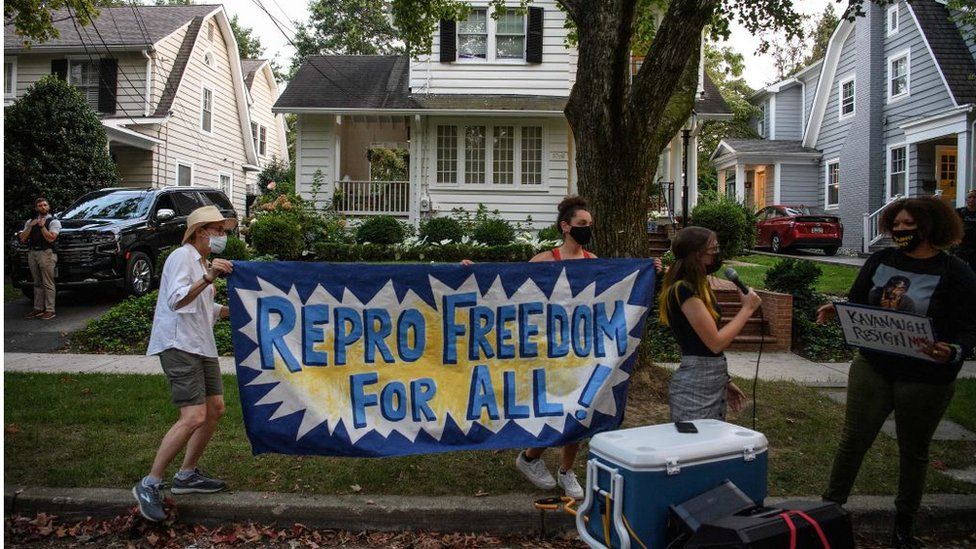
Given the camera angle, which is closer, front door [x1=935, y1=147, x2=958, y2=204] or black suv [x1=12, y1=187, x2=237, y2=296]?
black suv [x1=12, y1=187, x2=237, y2=296]

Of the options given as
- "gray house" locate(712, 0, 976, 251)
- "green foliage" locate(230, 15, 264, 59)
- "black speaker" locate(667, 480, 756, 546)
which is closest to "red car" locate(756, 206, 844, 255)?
"gray house" locate(712, 0, 976, 251)

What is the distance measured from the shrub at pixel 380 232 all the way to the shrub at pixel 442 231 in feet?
2.36

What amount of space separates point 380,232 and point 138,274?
5.71 metres

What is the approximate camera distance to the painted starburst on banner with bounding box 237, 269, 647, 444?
176 inches

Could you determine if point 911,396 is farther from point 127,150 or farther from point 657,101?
point 127,150

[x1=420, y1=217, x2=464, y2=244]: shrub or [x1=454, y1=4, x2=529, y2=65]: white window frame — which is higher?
[x1=454, y1=4, x2=529, y2=65]: white window frame

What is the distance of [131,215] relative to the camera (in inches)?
501

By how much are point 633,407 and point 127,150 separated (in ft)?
64.7

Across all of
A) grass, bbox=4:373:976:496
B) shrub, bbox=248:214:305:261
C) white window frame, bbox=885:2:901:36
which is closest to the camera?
grass, bbox=4:373:976:496

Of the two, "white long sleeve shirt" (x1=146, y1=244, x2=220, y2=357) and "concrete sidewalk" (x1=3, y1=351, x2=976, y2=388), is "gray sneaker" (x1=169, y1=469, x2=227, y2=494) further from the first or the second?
"concrete sidewalk" (x1=3, y1=351, x2=976, y2=388)

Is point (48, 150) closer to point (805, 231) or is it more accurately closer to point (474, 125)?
point (474, 125)

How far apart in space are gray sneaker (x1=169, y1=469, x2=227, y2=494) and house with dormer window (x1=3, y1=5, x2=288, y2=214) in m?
16.4

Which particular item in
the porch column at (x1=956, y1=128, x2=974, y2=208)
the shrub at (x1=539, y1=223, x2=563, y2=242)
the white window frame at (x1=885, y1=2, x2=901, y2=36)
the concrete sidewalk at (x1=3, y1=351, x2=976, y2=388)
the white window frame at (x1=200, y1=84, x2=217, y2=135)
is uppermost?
the white window frame at (x1=885, y1=2, x2=901, y2=36)

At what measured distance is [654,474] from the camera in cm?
293
